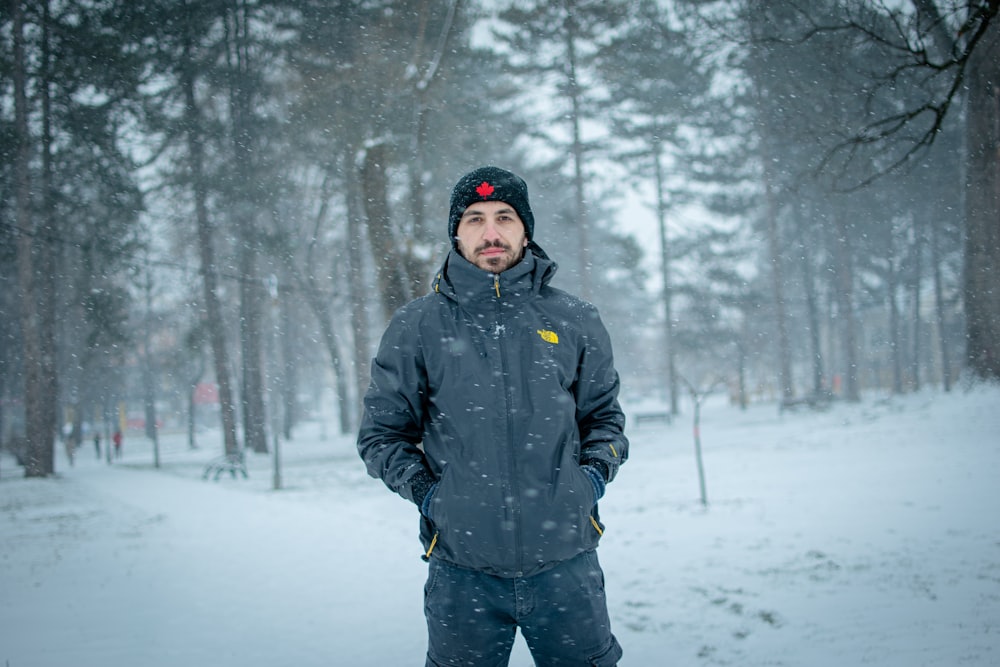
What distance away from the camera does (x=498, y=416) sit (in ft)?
5.93

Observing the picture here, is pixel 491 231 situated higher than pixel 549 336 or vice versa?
pixel 491 231

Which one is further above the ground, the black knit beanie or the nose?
the black knit beanie

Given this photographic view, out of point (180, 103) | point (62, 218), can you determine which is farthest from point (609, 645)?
point (180, 103)

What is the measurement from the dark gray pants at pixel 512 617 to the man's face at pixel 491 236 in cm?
110

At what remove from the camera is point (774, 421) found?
17.6 metres

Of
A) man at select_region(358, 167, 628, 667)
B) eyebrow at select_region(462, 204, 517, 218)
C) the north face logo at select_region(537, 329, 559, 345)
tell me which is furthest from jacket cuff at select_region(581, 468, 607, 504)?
eyebrow at select_region(462, 204, 517, 218)

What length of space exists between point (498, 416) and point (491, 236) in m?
0.71

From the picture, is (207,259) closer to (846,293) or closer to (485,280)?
(485,280)

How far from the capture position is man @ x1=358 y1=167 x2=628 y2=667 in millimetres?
1754

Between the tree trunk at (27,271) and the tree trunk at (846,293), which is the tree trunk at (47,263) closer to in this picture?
the tree trunk at (27,271)

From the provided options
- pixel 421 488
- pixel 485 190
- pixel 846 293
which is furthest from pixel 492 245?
pixel 846 293

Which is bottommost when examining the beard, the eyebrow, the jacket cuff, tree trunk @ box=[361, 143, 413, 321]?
the jacket cuff

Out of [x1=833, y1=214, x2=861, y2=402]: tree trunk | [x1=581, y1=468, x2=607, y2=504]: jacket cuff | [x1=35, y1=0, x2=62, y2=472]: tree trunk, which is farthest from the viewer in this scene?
[x1=833, y1=214, x2=861, y2=402]: tree trunk

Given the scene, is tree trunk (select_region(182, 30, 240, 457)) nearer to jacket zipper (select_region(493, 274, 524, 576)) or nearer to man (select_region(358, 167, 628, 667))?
man (select_region(358, 167, 628, 667))
